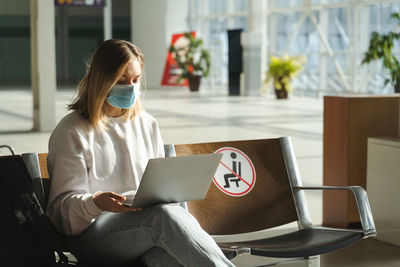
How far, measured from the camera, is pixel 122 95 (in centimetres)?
286

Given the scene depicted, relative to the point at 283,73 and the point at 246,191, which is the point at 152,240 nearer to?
the point at 246,191

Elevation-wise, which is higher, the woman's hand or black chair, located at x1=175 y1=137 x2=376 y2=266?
the woman's hand

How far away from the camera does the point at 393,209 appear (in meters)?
5.02

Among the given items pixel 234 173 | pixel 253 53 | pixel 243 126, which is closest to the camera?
pixel 234 173

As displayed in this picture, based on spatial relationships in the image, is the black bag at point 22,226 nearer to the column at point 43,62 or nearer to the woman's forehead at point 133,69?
the woman's forehead at point 133,69

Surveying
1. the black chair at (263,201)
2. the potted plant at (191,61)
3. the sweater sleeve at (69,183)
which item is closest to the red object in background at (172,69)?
the potted plant at (191,61)

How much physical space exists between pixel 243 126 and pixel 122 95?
11.3 meters

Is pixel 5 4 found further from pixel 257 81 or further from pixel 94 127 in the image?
pixel 94 127

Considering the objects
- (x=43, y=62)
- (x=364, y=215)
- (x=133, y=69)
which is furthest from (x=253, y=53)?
(x=133, y=69)

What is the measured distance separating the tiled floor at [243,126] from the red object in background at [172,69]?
19.8ft

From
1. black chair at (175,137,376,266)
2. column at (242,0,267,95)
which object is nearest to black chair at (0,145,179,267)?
black chair at (175,137,376,266)

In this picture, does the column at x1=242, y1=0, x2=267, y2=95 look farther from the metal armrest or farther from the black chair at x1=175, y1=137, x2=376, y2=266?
the metal armrest

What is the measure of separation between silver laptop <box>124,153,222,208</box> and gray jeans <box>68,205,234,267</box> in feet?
0.21

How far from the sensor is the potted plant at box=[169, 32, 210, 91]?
90.3ft
